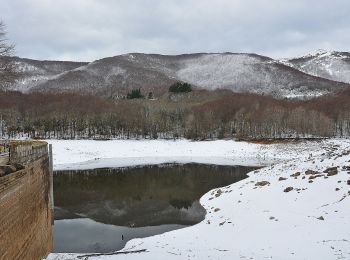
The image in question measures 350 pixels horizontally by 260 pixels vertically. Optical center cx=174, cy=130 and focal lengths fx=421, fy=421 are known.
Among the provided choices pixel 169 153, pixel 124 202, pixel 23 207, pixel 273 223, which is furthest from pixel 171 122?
pixel 23 207

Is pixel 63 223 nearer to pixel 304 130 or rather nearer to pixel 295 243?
pixel 295 243

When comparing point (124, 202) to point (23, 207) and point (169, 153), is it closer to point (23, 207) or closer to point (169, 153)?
point (23, 207)

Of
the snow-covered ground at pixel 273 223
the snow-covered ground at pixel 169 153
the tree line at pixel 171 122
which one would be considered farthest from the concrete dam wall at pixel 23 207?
the tree line at pixel 171 122

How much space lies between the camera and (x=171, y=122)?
108312 mm

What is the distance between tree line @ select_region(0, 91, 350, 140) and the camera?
99438 millimetres

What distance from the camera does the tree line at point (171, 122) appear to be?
99.4m

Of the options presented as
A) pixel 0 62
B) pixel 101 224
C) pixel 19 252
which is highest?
pixel 0 62

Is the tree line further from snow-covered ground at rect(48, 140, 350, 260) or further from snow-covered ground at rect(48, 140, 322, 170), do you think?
snow-covered ground at rect(48, 140, 350, 260)

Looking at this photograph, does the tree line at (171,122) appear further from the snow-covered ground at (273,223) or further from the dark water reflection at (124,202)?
the snow-covered ground at (273,223)

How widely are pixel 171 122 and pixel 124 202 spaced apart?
75728 mm

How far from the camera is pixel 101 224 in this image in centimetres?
2619

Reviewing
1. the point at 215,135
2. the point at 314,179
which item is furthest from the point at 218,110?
the point at 314,179

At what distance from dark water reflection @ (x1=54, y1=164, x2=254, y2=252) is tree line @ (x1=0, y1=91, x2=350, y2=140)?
47.0 metres

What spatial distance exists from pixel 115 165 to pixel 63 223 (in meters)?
31.6
